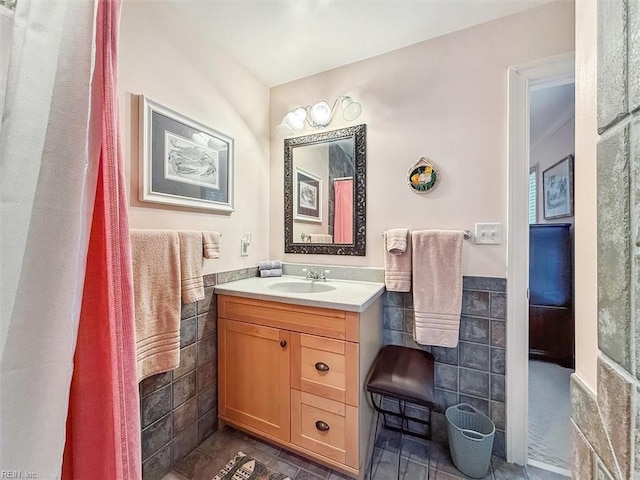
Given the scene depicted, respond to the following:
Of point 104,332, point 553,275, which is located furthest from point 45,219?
point 553,275

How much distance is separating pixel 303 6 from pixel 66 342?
1.71 meters

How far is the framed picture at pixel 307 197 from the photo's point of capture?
Result: 1.99 metres

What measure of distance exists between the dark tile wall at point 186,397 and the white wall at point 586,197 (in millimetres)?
1557

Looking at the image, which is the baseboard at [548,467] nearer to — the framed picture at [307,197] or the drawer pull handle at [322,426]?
the drawer pull handle at [322,426]

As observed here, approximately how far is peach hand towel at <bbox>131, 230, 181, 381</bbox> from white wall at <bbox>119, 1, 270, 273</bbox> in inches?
6.3

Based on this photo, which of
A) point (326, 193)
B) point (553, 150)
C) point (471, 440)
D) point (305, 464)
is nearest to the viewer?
point (471, 440)

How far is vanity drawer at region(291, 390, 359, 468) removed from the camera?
129cm

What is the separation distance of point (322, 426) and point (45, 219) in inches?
55.1

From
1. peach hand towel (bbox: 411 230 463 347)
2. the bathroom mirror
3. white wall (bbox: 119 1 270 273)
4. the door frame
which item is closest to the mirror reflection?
the bathroom mirror

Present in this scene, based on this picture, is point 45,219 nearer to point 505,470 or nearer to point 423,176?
point 423,176

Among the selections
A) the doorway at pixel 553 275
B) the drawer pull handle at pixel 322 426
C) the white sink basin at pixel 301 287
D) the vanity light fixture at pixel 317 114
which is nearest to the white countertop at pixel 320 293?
the white sink basin at pixel 301 287

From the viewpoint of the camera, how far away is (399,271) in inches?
63.1

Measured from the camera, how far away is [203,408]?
1.57 metres

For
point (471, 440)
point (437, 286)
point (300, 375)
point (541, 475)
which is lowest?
point (541, 475)
